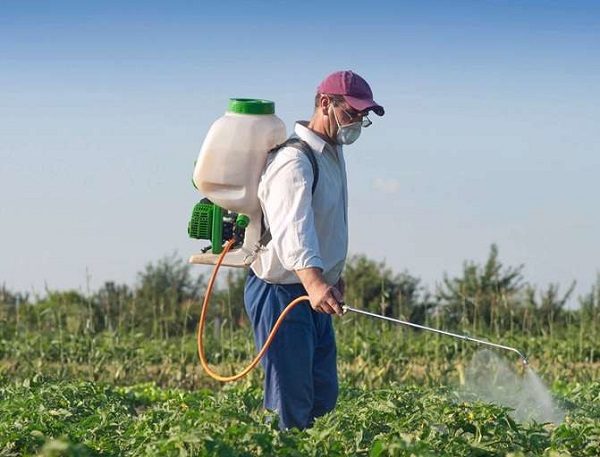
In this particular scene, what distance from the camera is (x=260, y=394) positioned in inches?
347

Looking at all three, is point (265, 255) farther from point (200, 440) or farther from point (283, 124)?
point (200, 440)

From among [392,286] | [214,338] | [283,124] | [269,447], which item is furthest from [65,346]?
[269,447]

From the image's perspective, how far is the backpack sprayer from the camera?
6.14 m

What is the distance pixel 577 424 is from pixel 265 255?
1.56 metres

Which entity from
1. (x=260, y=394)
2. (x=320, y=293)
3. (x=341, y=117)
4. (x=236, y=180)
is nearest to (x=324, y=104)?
(x=341, y=117)

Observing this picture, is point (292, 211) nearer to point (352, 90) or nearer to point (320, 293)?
point (320, 293)

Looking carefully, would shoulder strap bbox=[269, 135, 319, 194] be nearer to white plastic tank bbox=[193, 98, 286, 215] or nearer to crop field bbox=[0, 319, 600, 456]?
white plastic tank bbox=[193, 98, 286, 215]

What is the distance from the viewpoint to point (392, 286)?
1546 centimetres

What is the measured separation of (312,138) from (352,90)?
0.27 m

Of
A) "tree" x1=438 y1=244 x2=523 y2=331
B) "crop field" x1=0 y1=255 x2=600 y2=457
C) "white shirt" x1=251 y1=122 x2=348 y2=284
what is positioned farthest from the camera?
"tree" x1=438 y1=244 x2=523 y2=331

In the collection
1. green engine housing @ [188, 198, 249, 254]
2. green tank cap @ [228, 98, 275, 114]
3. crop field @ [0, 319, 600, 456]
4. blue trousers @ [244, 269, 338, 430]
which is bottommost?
crop field @ [0, 319, 600, 456]

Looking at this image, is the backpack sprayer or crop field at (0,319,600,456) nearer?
crop field at (0,319,600,456)

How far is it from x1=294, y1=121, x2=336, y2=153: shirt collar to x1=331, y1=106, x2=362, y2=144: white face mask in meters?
0.06

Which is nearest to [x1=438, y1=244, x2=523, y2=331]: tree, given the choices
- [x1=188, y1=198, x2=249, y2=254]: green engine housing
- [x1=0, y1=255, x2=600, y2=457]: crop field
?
[x1=0, y1=255, x2=600, y2=457]: crop field
